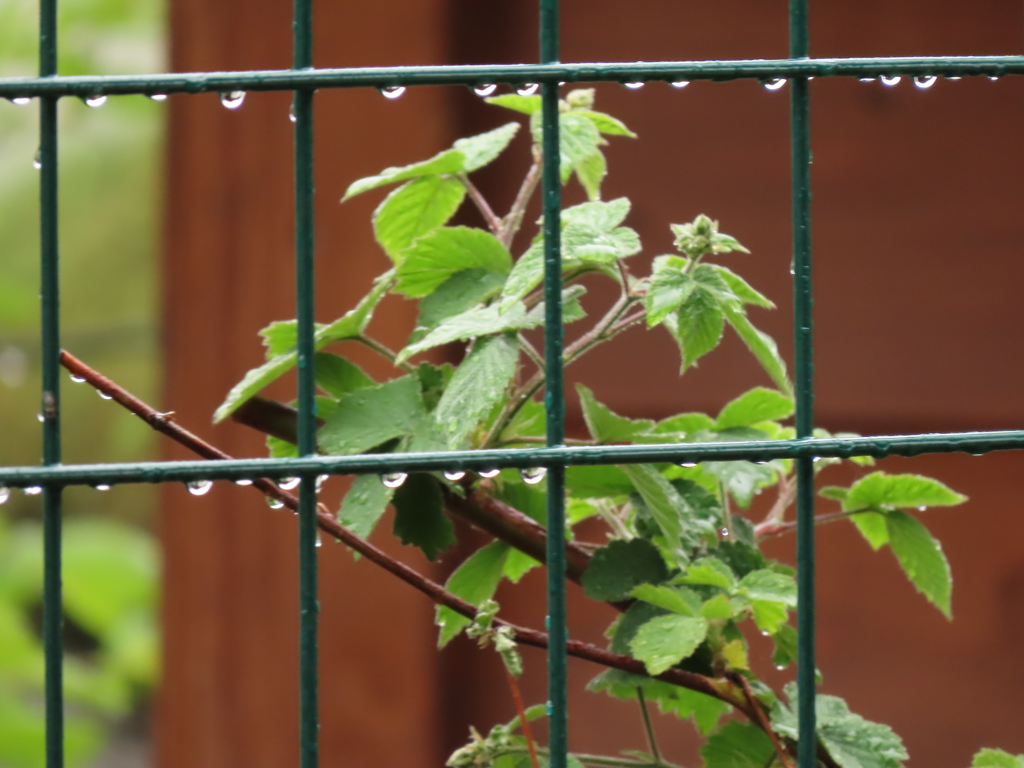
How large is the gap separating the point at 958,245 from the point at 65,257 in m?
1.77

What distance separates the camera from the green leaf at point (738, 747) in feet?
→ 1.95

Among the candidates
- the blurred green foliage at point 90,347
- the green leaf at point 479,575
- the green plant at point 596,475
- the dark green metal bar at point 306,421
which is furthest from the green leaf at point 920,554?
the blurred green foliage at point 90,347

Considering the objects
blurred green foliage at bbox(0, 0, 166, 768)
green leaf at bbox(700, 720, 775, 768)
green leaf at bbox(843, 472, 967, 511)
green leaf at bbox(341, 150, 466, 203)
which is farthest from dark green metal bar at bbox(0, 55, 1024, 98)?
blurred green foliage at bbox(0, 0, 166, 768)

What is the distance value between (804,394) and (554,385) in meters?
0.12

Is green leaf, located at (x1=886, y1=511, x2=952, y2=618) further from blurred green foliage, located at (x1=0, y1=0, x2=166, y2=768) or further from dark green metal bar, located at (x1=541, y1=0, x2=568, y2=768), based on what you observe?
blurred green foliage, located at (x1=0, y1=0, x2=166, y2=768)

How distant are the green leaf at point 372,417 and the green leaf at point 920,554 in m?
0.27

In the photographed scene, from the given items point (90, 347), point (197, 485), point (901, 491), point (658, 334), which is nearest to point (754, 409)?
point (901, 491)

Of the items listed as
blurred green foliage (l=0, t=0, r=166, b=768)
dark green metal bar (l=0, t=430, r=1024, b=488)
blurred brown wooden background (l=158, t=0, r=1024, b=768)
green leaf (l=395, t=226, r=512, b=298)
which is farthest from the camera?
blurred green foliage (l=0, t=0, r=166, b=768)

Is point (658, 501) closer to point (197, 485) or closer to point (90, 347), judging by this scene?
point (197, 485)

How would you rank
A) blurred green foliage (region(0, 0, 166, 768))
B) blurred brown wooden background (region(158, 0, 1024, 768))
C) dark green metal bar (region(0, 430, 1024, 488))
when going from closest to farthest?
dark green metal bar (region(0, 430, 1024, 488))
blurred brown wooden background (region(158, 0, 1024, 768))
blurred green foliage (region(0, 0, 166, 768))

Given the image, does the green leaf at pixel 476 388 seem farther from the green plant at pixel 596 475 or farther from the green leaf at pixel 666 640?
the green leaf at pixel 666 640

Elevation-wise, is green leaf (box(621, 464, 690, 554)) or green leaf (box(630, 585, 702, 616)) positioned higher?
green leaf (box(621, 464, 690, 554))

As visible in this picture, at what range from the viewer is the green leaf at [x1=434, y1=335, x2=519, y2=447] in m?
0.51

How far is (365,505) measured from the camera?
0.54 m
